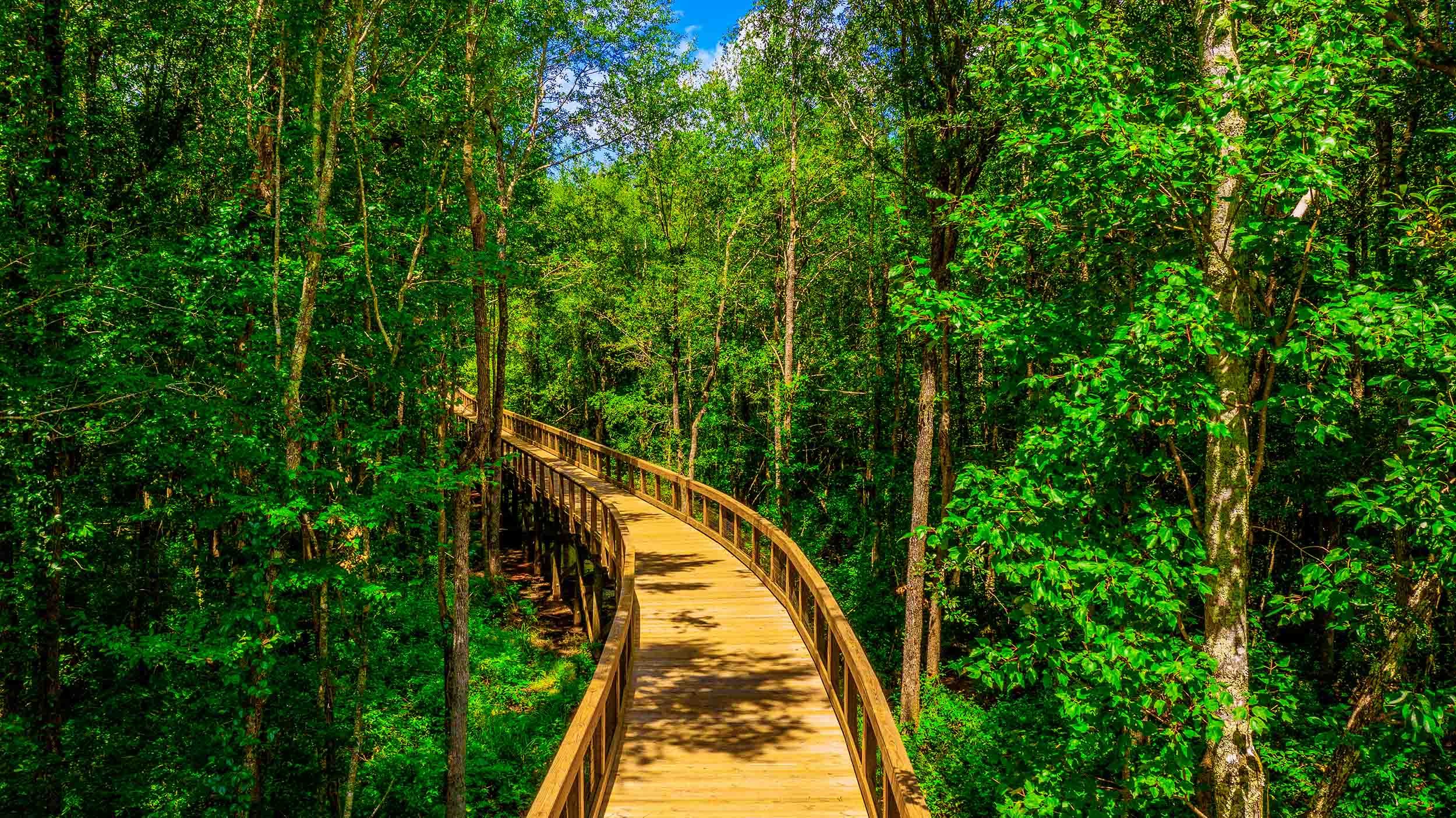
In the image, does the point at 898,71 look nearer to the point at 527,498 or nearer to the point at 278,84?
the point at 278,84

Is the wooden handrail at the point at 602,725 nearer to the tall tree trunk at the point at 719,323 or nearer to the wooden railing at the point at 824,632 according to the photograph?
the wooden railing at the point at 824,632

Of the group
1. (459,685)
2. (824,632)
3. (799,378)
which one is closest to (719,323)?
(799,378)

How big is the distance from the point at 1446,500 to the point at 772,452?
740 inches

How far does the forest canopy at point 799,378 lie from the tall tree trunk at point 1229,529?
4 cm

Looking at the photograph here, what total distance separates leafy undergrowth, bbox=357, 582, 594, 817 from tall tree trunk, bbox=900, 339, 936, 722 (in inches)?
271

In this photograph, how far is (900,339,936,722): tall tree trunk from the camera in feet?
43.1

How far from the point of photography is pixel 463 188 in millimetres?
12375

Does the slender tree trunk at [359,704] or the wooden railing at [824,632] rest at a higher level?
the wooden railing at [824,632]

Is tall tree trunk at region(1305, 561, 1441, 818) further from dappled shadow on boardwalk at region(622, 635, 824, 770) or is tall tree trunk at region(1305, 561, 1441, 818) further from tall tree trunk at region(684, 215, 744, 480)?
tall tree trunk at region(684, 215, 744, 480)

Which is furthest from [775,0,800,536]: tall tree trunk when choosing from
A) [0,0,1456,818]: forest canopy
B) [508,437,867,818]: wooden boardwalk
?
[508,437,867,818]: wooden boardwalk

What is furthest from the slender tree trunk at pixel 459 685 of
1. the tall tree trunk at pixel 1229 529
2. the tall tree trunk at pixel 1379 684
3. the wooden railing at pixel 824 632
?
the tall tree trunk at pixel 1379 684

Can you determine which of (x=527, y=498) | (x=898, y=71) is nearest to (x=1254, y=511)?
(x=898, y=71)

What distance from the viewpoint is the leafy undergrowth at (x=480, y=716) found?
1317 cm

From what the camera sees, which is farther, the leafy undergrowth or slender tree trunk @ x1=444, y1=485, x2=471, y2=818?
the leafy undergrowth
